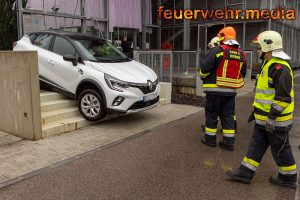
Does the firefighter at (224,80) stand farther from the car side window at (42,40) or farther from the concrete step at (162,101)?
the car side window at (42,40)

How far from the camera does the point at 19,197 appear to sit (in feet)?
12.4

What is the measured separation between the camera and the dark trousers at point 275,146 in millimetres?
3859

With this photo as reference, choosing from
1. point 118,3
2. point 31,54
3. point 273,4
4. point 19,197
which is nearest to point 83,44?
point 31,54

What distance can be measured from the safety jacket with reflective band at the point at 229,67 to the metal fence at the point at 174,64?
506 centimetres

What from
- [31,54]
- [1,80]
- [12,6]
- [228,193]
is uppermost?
[12,6]

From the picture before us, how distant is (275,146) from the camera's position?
154 inches

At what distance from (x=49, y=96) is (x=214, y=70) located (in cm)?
374

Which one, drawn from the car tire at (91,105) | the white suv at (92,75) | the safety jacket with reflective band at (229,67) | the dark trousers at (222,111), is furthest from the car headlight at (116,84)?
the safety jacket with reflective band at (229,67)

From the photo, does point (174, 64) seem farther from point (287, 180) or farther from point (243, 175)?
point (287, 180)

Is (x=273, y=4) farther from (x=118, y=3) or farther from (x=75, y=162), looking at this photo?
(x=75, y=162)

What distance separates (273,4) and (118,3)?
890 centimetres

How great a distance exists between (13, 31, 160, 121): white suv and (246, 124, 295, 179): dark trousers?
2.90m

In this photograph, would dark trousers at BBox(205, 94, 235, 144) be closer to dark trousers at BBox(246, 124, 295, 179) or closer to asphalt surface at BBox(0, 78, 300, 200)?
asphalt surface at BBox(0, 78, 300, 200)

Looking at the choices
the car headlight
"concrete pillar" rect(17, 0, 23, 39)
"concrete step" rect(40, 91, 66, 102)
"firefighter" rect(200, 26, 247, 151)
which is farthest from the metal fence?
"firefighter" rect(200, 26, 247, 151)
